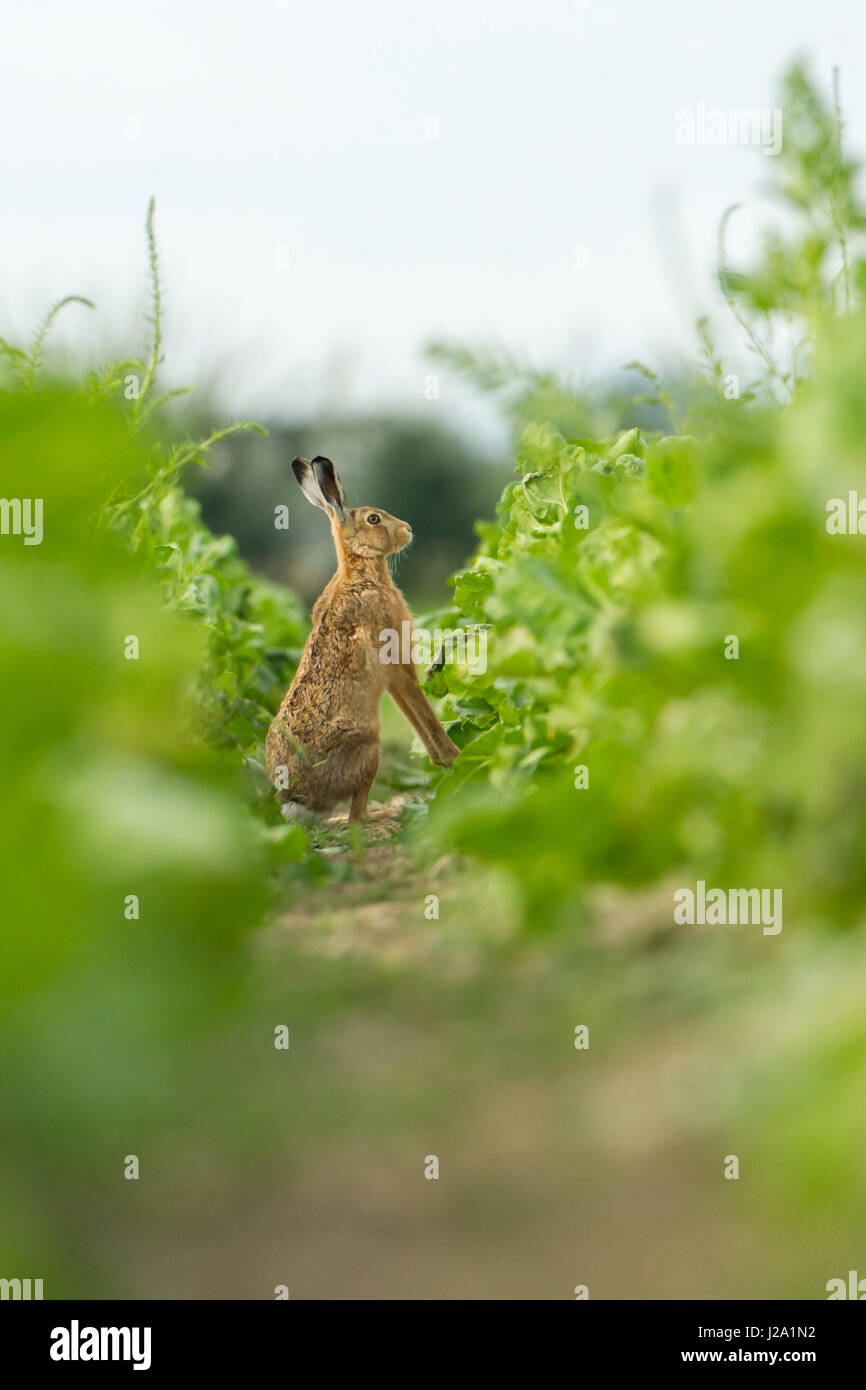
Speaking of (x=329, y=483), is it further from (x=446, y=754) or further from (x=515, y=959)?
(x=515, y=959)

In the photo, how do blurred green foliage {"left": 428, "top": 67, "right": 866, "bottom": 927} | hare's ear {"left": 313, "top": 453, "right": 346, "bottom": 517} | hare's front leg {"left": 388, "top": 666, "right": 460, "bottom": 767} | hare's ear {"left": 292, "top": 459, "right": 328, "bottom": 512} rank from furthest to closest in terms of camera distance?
1. hare's ear {"left": 292, "top": 459, "right": 328, "bottom": 512}
2. hare's ear {"left": 313, "top": 453, "right": 346, "bottom": 517}
3. hare's front leg {"left": 388, "top": 666, "right": 460, "bottom": 767}
4. blurred green foliage {"left": 428, "top": 67, "right": 866, "bottom": 927}

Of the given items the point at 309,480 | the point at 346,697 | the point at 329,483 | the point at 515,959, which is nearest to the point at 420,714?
the point at 346,697

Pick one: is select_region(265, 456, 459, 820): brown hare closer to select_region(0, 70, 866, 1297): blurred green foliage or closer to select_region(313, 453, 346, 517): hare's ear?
select_region(313, 453, 346, 517): hare's ear

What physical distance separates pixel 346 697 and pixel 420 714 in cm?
37

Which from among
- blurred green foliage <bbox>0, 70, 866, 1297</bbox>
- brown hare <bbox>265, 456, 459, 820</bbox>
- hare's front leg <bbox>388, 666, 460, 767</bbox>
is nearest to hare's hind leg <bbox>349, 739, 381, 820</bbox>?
brown hare <bbox>265, 456, 459, 820</bbox>

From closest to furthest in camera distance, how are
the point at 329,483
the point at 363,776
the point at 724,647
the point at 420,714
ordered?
the point at 724,647 < the point at 363,776 < the point at 420,714 < the point at 329,483

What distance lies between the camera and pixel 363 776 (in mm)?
4730

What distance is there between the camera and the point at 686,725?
6.85 feet

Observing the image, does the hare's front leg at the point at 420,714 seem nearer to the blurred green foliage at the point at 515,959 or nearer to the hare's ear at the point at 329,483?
the hare's ear at the point at 329,483

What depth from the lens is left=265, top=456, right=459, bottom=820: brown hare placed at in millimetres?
4660

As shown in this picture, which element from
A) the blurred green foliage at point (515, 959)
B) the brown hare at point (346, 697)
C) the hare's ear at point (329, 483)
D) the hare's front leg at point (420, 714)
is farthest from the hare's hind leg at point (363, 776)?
the blurred green foliage at point (515, 959)

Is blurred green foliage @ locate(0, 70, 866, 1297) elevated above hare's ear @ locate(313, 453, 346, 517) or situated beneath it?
situated beneath

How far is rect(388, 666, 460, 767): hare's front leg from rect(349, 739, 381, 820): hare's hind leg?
0.29 metres
